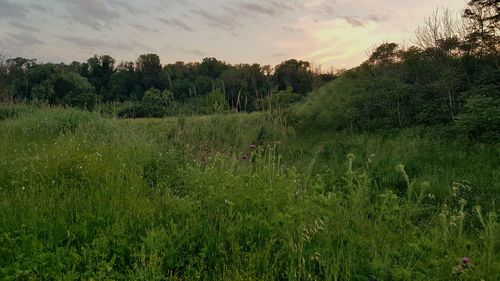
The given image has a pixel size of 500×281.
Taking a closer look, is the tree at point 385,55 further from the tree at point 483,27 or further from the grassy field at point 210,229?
the grassy field at point 210,229

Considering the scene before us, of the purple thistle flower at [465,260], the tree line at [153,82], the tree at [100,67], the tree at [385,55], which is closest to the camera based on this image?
the purple thistle flower at [465,260]

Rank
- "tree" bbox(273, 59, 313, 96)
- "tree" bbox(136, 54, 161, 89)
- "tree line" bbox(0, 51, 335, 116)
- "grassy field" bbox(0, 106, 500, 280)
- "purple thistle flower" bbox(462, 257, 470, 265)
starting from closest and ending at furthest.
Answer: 1. "purple thistle flower" bbox(462, 257, 470, 265)
2. "grassy field" bbox(0, 106, 500, 280)
3. "tree line" bbox(0, 51, 335, 116)
4. "tree" bbox(273, 59, 313, 96)
5. "tree" bbox(136, 54, 161, 89)

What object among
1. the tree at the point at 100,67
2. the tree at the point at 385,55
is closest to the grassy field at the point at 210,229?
the tree at the point at 385,55

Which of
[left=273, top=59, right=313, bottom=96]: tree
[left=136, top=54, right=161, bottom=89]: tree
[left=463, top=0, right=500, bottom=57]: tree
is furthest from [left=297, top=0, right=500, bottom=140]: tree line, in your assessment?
[left=136, top=54, right=161, bottom=89]: tree

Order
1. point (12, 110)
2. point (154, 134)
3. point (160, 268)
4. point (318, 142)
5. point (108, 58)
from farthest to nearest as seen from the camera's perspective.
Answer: point (108, 58), point (318, 142), point (12, 110), point (154, 134), point (160, 268)

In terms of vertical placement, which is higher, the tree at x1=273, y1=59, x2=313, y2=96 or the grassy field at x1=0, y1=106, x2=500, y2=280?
the tree at x1=273, y1=59, x2=313, y2=96

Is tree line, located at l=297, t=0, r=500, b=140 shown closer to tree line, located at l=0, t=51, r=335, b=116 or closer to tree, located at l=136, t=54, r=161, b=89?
tree line, located at l=0, t=51, r=335, b=116

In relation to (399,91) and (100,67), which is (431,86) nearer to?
(399,91)

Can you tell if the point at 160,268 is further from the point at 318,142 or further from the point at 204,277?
the point at 318,142

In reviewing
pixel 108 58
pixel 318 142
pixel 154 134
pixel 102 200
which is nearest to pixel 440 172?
pixel 318 142

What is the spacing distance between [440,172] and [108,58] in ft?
231

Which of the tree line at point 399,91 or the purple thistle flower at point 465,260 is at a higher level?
the tree line at point 399,91

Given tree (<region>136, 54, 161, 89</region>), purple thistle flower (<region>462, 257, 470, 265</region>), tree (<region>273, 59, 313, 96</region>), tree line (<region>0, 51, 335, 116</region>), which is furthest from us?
tree (<region>136, 54, 161, 89</region>)

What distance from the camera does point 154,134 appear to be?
42.1ft
